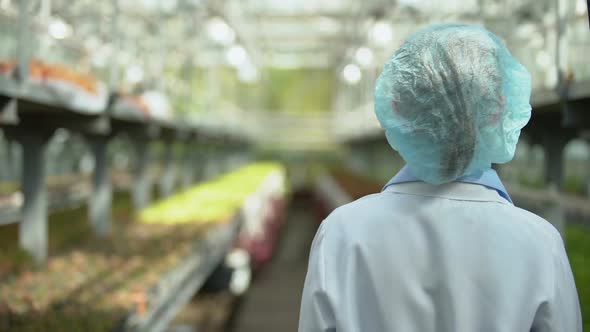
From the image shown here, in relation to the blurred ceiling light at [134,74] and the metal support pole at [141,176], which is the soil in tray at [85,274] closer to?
the metal support pole at [141,176]

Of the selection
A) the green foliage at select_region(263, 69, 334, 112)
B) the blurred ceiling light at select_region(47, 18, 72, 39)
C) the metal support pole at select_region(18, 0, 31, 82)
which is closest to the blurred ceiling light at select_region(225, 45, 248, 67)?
the blurred ceiling light at select_region(47, 18, 72, 39)

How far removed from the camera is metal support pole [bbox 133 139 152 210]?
10.1 meters

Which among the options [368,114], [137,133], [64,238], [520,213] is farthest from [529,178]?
[520,213]

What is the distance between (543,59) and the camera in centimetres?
575

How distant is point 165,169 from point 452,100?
1165cm

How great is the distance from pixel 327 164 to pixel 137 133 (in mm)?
20474

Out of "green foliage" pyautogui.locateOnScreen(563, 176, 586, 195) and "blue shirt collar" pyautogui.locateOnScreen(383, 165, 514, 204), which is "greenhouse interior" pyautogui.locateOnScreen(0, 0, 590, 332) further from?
"blue shirt collar" pyautogui.locateOnScreen(383, 165, 514, 204)

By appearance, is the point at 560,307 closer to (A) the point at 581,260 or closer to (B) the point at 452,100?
(B) the point at 452,100

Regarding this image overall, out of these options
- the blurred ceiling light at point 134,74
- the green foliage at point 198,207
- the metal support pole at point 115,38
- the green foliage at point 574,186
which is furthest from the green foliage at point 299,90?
the metal support pole at point 115,38

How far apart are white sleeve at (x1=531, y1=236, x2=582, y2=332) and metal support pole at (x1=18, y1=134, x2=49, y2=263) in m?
5.80

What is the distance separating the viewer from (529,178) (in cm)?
1268

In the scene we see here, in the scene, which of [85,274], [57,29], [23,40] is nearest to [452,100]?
[23,40]

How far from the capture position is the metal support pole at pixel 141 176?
10.1 meters

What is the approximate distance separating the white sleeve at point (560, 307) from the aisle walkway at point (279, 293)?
6.87 metres
